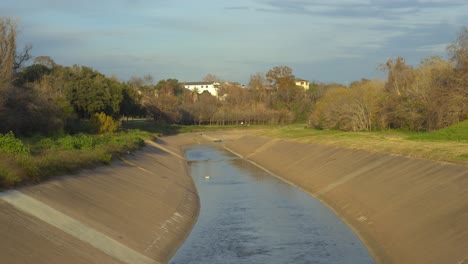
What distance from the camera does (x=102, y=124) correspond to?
68375 millimetres

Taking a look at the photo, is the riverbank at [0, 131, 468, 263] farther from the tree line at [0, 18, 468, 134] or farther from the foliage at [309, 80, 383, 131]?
the foliage at [309, 80, 383, 131]

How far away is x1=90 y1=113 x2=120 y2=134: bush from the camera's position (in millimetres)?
67625

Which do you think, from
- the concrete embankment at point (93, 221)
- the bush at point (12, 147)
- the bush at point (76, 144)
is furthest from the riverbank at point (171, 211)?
the bush at point (12, 147)

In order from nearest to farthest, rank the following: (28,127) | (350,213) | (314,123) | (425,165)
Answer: (350,213), (425,165), (28,127), (314,123)

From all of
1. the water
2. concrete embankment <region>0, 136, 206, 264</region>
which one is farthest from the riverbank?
the water

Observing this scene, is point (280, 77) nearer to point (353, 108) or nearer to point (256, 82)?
point (256, 82)

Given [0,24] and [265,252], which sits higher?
[0,24]

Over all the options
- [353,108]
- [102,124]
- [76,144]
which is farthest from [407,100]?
[76,144]

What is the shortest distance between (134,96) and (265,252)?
7476cm

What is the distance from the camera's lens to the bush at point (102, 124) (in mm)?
67625

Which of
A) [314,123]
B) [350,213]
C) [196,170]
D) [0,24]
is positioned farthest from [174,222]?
[314,123]

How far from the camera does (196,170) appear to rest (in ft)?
170

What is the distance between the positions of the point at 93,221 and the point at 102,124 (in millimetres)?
49937

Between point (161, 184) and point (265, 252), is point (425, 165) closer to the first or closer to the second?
point (265, 252)
